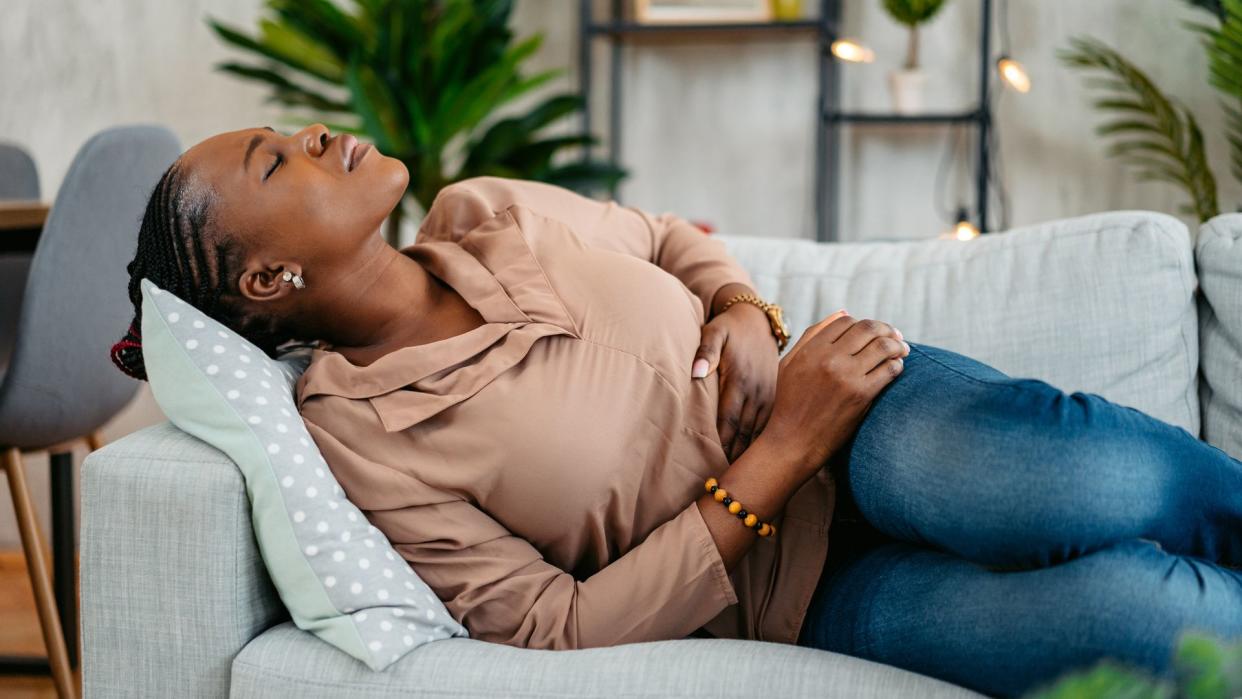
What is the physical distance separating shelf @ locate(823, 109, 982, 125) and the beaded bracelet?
2.13 metres

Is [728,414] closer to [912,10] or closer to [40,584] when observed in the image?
[40,584]

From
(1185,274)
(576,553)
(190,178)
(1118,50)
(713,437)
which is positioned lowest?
(576,553)

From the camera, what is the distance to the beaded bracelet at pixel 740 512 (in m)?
1.08

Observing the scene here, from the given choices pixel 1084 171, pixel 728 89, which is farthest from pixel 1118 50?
pixel 728 89

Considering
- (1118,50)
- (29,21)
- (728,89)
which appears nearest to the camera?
(29,21)

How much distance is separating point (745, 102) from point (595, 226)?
2.13 m

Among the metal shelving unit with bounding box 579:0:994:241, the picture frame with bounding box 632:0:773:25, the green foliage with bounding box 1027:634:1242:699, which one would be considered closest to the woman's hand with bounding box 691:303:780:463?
the green foliage with bounding box 1027:634:1242:699

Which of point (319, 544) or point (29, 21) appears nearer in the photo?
point (319, 544)

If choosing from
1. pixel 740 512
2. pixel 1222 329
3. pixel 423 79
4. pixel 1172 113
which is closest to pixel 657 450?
pixel 740 512

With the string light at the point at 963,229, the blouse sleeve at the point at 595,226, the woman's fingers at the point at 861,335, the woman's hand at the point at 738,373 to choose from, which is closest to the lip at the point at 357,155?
the blouse sleeve at the point at 595,226

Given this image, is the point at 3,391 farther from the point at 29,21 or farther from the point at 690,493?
the point at 29,21

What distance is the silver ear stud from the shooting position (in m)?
1.15

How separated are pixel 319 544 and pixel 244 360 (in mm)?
216

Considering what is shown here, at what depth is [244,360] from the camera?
1.10 m
